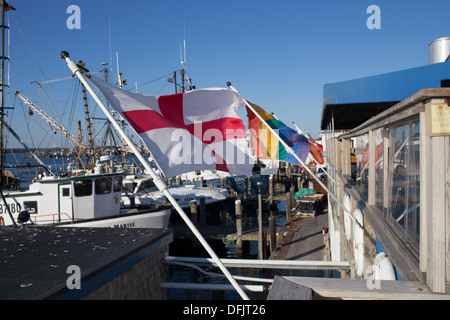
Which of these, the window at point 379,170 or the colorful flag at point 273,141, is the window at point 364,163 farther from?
the colorful flag at point 273,141

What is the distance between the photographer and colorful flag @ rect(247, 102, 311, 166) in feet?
30.5

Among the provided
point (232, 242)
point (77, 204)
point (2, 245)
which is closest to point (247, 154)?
point (2, 245)

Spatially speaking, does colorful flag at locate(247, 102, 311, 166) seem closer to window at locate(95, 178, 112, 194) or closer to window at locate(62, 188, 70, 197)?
window at locate(95, 178, 112, 194)

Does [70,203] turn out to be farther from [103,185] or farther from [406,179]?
[406,179]

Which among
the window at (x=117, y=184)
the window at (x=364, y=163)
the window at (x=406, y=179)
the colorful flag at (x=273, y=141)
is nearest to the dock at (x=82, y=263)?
the window at (x=406, y=179)

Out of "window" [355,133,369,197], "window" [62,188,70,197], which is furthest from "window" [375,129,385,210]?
"window" [62,188,70,197]

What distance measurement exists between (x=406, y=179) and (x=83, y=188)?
47.5 ft

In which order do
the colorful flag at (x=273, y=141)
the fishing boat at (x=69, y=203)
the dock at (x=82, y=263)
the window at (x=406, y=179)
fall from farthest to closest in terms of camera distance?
the fishing boat at (x=69, y=203), the colorful flag at (x=273, y=141), the dock at (x=82, y=263), the window at (x=406, y=179)

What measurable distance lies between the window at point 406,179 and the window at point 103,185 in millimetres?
13926

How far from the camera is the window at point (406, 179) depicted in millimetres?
2732

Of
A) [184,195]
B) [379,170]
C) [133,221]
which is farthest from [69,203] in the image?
[379,170]

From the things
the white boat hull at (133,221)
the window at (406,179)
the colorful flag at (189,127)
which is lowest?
the white boat hull at (133,221)
